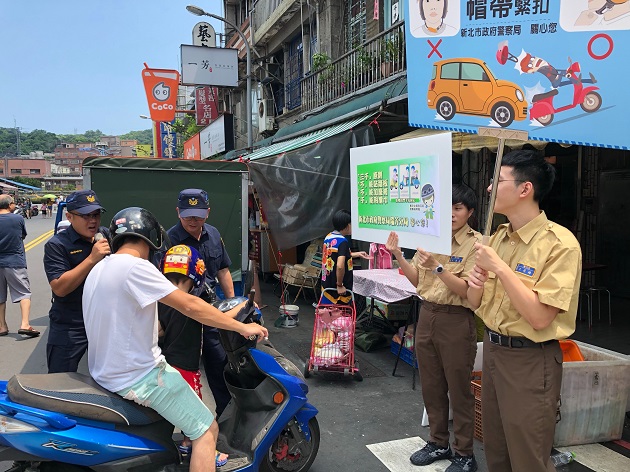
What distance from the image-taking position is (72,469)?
245cm

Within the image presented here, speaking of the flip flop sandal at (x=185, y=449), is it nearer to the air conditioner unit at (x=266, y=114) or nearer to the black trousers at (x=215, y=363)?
the black trousers at (x=215, y=363)

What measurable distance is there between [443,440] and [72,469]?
250cm

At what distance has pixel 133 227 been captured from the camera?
8.24 ft

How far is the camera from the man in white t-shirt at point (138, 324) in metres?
2.36

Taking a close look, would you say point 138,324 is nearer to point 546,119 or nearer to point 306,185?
point 546,119

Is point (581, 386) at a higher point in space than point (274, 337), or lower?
higher

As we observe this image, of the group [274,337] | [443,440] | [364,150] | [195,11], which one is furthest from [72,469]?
[195,11]

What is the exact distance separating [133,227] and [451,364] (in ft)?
7.61

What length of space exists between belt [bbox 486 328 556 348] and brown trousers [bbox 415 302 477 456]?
80 cm

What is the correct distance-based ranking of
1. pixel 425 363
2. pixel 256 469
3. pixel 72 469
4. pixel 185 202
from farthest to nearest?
1. pixel 185 202
2. pixel 425 363
3. pixel 256 469
4. pixel 72 469

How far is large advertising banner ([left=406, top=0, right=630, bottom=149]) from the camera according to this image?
323 centimetres

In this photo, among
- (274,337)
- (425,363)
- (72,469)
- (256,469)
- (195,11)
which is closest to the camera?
(72,469)

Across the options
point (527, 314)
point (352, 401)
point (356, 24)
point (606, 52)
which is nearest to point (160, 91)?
point (356, 24)

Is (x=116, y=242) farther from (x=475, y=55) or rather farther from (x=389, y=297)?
(x=389, y=297)
